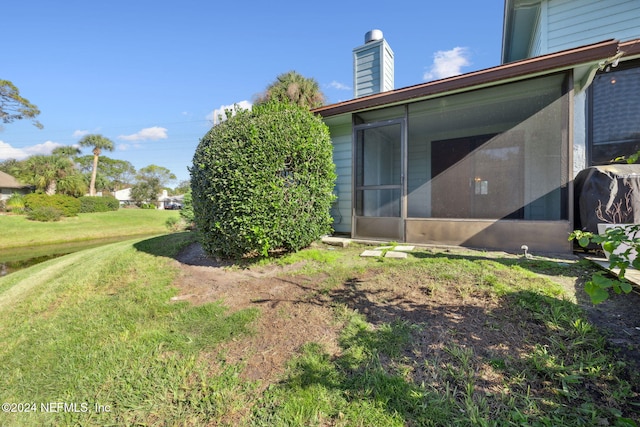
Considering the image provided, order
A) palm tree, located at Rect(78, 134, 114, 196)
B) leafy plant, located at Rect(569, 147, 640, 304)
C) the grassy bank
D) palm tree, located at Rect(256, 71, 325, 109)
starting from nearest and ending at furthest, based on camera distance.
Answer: leafy plant, located at Rect(569, 147, 640, 304) → palm tree, located at Rect(256, 71, 325, 109) → the grassy bank → palm tree, located at Rect(78, 134, 114, 196)

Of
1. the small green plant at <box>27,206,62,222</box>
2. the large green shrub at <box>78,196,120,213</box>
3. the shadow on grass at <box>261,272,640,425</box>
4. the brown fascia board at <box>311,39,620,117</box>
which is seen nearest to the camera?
the shadow on grass at <box>261,272,640,425</box>

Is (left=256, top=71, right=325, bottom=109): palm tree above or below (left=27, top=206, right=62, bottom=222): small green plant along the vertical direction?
above

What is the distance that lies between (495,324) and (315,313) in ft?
4.42

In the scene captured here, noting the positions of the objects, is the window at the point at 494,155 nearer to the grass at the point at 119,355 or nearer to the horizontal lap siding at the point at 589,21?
the horizontal lap siding at the point at 589,21

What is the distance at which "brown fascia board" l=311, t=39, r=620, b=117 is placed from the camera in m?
3.42

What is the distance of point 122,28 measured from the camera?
12.0 metres

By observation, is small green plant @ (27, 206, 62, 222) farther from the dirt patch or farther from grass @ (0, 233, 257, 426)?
the dirt patch

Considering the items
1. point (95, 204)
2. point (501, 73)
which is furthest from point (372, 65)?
point (95, 204)

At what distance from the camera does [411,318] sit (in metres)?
2.14

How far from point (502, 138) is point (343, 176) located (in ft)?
9.71

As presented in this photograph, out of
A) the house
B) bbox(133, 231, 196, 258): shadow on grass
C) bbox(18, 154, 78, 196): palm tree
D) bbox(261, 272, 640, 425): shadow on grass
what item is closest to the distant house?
bbox(18, 154, 78, 196): palm tree

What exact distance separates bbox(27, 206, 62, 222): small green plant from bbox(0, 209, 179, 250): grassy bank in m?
0.39

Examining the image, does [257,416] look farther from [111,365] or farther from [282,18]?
[282,18]

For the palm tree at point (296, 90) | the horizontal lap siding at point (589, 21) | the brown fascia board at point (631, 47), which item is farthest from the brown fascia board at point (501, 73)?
the palm tree at point (296, 90)
